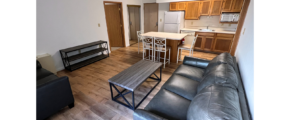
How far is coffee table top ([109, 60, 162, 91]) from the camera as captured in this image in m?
1.65

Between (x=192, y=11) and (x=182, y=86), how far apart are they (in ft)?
12.2

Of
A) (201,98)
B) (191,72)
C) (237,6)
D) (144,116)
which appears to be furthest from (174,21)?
(144,116)

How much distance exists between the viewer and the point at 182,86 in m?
1.63

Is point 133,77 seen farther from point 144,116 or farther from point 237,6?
point 237,6

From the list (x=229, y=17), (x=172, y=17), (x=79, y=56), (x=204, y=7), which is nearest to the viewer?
(x=79, y=56)

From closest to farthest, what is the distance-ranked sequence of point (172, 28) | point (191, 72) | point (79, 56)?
1. point (191, 72)
2. point (79, 56)
3. point (172, 28)

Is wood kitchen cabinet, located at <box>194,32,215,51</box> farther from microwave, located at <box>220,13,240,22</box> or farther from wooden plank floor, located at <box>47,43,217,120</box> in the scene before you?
wooden plank floor, located at <box>47,43,217,120</box>

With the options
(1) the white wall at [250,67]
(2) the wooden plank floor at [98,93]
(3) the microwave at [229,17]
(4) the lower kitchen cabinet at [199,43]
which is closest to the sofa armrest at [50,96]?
(2) the wooden plank floor at [98,93]

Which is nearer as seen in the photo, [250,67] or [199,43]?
[250,67]

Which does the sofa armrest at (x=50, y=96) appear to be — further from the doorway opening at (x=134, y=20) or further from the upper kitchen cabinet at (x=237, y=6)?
the upper kitchen cabinet at (x=237, y=6)

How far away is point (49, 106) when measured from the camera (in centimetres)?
Result: 154
